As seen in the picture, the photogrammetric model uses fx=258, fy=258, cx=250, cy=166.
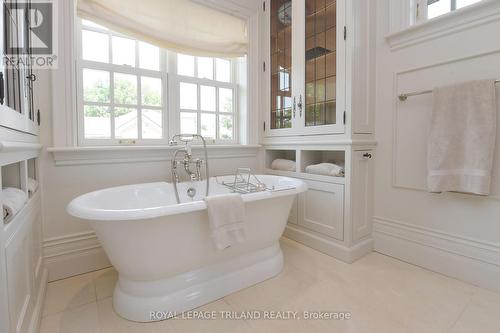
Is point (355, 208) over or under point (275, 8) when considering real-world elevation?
under

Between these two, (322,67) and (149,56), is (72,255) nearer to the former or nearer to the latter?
(149,56)

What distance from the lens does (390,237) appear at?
83.5 inches

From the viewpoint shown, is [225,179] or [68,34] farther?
[225,179]

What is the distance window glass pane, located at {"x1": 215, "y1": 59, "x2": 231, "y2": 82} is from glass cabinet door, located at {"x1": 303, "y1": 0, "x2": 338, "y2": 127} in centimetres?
84

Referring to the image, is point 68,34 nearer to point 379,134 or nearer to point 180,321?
point 180,321

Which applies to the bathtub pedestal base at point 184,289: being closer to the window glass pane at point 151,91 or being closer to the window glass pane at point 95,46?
the window glass pane at point 151,91

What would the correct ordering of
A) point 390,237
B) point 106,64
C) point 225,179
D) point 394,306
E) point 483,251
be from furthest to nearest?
point 225,179 < point 390,237 < point 106,64 < point 483,251 < point 394,306

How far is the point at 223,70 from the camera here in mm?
2664

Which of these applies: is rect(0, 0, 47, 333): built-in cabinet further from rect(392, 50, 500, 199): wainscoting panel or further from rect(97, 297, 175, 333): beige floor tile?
rect(392, 50, 500, 199): wainscoting panel

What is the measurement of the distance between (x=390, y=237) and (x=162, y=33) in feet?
8.18

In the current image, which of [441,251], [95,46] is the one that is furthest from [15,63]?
[441,251]

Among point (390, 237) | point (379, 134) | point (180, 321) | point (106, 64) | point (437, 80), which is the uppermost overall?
point (106, 64)

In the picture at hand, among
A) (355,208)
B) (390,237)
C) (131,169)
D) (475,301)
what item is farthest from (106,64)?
(475,301)

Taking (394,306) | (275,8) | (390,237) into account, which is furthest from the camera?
(275,8)
